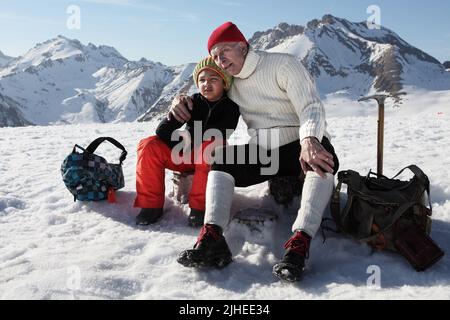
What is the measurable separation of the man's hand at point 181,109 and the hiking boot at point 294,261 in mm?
1718

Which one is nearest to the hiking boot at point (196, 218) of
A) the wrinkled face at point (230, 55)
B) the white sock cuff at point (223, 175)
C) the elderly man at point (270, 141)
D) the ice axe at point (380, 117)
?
the elderly man at point (270, 141)

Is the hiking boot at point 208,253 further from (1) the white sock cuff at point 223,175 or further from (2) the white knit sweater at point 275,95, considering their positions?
(2) the white knit sweater at point 275,95

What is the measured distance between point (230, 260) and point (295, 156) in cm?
119

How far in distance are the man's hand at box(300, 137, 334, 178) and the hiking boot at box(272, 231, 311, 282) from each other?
1.68ft

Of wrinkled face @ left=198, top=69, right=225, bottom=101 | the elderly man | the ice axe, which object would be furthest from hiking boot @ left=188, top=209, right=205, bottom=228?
the ice axe

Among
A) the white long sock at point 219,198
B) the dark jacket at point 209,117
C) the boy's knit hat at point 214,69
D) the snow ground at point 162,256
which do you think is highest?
the boy's knit hat at point 214,69

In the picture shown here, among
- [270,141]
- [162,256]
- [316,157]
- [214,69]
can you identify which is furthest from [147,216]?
[316,157]

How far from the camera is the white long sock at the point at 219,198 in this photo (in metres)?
3.27

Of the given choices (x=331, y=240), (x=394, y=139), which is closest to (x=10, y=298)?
(x=331, y=240)

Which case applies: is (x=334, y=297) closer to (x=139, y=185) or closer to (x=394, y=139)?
(x=139, y=185)

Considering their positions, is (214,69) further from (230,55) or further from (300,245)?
(300,245)

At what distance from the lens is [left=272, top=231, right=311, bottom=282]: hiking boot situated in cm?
281

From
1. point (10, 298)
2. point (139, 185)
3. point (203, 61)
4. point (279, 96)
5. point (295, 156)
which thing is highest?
point (203, 61)

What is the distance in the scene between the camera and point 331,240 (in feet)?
11.7
